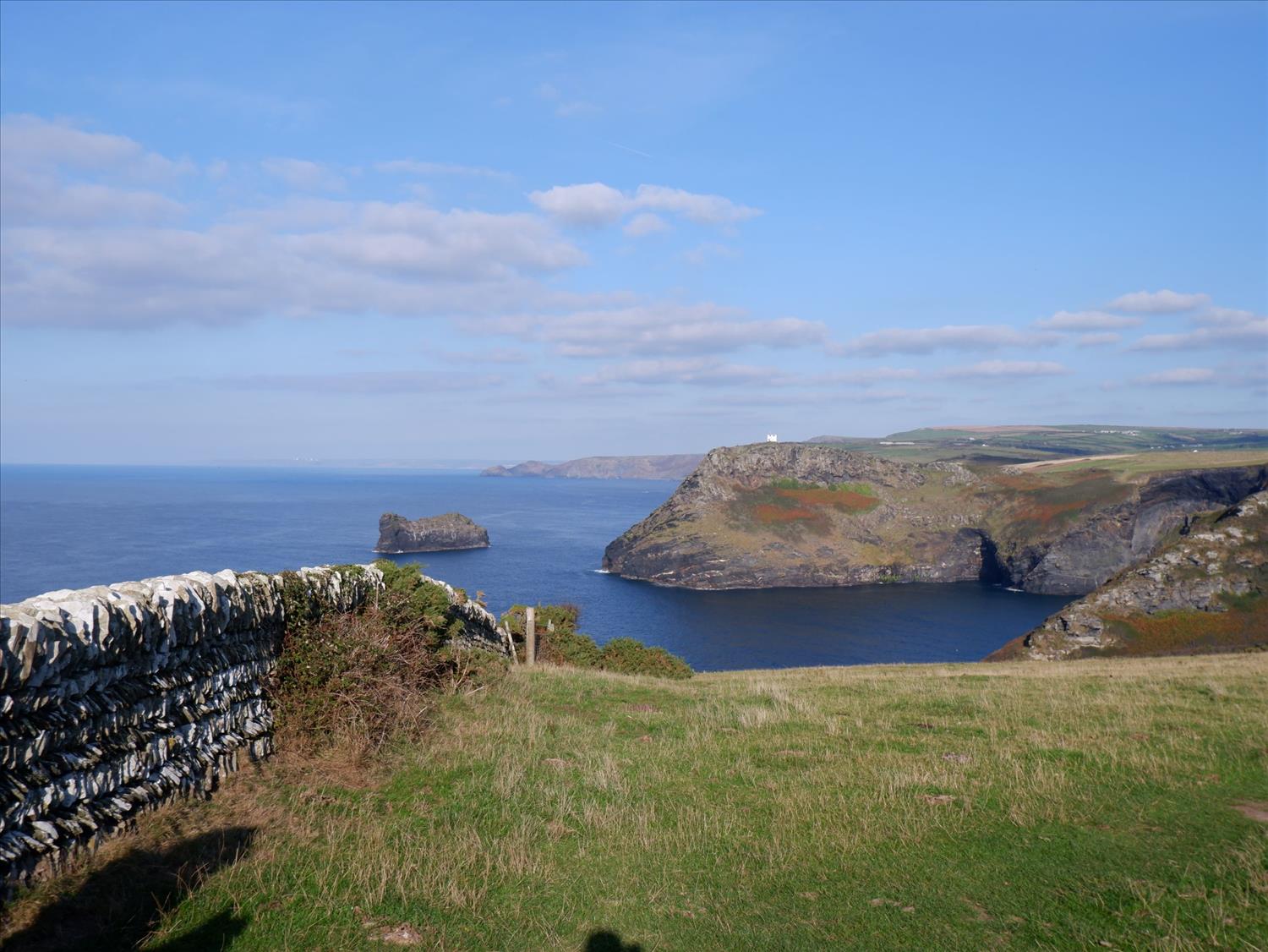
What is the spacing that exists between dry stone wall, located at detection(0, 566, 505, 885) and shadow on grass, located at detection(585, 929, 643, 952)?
462 centimetres

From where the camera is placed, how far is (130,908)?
6.39 m

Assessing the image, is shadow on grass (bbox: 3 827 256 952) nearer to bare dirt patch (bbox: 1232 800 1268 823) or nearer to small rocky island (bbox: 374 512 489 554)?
bare dirt patch (bbox: 1232 800 1268 823)

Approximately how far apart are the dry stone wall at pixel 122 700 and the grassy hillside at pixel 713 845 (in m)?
0.43

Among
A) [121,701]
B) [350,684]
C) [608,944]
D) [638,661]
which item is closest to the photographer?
[608,944]

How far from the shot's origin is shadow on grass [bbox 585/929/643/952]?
6.52m

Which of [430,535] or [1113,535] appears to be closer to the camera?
[1113,535]

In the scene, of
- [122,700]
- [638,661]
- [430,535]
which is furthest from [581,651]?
[430,535]

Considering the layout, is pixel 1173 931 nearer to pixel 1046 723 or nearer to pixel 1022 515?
pixel 1046 723

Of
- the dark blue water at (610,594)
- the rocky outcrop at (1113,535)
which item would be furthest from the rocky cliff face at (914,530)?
the dark blue water at (610,594)

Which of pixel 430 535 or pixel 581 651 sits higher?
pixel 581 651

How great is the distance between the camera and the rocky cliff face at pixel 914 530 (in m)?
160

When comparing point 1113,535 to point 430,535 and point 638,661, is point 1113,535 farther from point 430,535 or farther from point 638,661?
point 638,661

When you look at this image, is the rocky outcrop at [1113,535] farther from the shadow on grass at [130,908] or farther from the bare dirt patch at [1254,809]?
the shadow on grass at [130,908]

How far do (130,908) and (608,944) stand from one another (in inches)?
156
